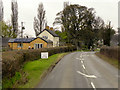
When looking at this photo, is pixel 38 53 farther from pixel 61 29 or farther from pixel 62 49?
pixel 61 29

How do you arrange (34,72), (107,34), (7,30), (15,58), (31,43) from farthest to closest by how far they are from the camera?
(7,30) < (31,43) < (107,34) < (34,72) < (15,58)

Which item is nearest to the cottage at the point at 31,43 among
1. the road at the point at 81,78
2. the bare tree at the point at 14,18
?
the bare tree at the point at 14,18

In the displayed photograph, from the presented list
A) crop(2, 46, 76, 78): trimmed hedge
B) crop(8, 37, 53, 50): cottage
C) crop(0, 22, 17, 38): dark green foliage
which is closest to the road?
crop(2, 46, 76, 78): trimmed hedge

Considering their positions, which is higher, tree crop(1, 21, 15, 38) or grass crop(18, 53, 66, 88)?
tree crop(1, 21, 15, 38)

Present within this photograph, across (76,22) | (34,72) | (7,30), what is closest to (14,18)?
(7,30)

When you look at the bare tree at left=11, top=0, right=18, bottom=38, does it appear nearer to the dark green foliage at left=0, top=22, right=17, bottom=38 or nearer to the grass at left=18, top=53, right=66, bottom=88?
the dark green foliage at left=0, top=22, right=17, bottom=38

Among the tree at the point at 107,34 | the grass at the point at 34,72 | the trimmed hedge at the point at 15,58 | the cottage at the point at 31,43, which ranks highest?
the tree at the point at 107,34

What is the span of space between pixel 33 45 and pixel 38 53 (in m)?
27.9

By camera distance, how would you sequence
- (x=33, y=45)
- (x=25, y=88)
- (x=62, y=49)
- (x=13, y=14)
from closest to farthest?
(x=25, y=88)
(x=62, y=49)
(x=33, y=45)
(x=13, y=14)

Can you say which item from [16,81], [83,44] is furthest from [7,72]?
[83,44]

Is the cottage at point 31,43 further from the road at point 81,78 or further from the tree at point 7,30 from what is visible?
the road at point 81,78

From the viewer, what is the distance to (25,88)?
10.7m

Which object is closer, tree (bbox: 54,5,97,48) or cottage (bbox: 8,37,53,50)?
cottage (bbox: 8,37,53,50)

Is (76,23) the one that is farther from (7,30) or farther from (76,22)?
(7,30)
